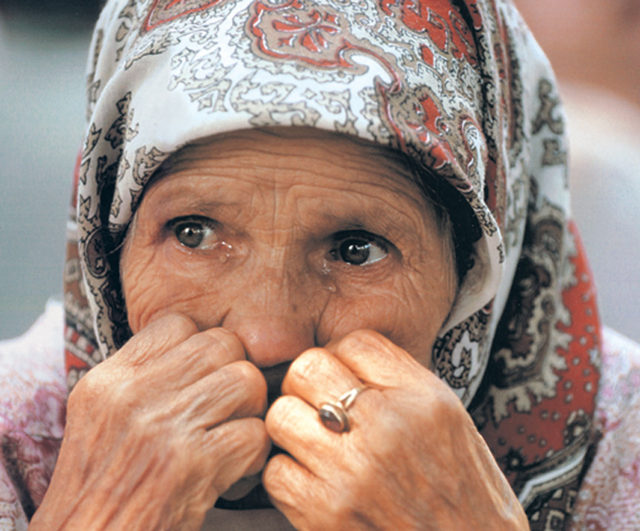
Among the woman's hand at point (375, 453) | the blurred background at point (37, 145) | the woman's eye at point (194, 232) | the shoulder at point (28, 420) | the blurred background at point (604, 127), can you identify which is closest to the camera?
the woman's hand at point (375, 453)

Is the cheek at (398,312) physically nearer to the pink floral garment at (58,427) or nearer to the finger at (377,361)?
the finger at (377,361)

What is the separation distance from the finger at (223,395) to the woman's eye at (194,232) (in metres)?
0.27

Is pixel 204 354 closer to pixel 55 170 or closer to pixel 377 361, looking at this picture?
pixel 377 361

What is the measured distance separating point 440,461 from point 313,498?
0.22m

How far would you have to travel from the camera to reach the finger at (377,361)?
1386 mm

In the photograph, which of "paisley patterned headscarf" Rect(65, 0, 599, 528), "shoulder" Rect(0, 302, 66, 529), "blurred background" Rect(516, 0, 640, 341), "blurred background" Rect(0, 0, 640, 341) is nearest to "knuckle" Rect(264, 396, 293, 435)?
"paisley patterned headscarf" Rect(65, 0, 599, 528)

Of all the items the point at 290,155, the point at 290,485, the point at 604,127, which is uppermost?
the point at 290,155

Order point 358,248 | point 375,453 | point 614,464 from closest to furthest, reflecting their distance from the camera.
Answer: point 375,453, point 358,248, point 614,464

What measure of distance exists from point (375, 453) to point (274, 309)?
30 centimetres

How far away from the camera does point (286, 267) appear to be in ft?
4.81

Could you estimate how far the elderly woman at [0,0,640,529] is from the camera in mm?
1334

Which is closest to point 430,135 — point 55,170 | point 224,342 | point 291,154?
point 291,154

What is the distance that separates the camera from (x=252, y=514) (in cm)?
155

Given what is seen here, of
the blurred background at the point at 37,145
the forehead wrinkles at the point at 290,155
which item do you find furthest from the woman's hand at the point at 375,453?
the blurred background at the point at 37,145
